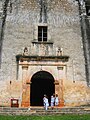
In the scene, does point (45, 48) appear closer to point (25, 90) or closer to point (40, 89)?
point (25, 90)

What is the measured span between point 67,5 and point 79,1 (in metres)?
1.00

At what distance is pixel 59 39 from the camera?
76.7 ft

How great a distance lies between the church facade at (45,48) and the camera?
2208 cm

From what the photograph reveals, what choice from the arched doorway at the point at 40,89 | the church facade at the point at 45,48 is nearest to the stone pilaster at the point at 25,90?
the church facade at the point at 45,48

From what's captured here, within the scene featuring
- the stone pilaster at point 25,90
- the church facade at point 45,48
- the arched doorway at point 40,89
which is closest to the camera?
the stone pilaster at point 25,90

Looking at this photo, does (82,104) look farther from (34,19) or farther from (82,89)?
(34,19)

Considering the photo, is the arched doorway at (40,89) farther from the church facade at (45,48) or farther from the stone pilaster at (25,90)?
the stone pilaster at (25,90)

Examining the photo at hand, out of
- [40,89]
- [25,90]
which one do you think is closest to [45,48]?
[25,90]

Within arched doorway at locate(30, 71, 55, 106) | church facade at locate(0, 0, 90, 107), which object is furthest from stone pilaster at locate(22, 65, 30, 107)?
arched doorway at locate(30, 71, 55, 106)

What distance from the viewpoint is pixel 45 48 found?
76.0ft

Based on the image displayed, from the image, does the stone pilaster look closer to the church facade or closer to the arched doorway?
the church facade

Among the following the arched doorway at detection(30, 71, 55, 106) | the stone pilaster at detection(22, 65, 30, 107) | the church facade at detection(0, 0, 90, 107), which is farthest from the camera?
the arched doorway at detection(30, 71, 55, 106)

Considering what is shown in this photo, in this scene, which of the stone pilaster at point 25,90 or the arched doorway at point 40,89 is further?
the arched doorway at point 40,89

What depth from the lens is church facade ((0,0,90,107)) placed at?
22078mm
